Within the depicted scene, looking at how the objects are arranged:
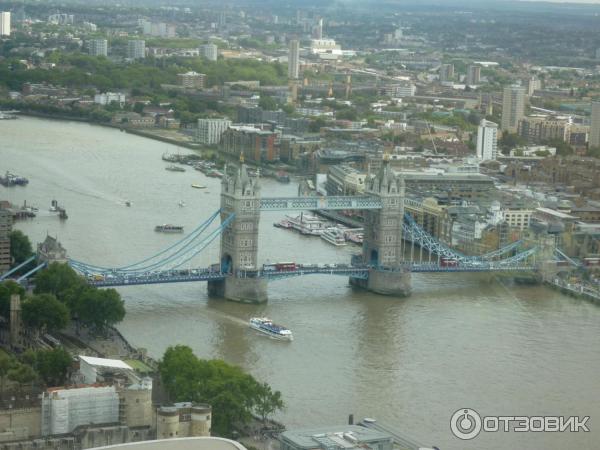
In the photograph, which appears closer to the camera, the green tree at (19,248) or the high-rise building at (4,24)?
the green tree at (19,248)

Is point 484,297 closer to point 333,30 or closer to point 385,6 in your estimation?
point 333,30

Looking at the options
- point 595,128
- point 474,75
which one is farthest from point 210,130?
point 474,75

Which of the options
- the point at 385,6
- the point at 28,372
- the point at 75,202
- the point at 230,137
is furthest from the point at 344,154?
the point at 385,6

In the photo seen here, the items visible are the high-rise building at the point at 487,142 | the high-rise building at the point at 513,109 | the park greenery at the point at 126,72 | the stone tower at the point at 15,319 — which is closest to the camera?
the stone tower at the point at 15,319

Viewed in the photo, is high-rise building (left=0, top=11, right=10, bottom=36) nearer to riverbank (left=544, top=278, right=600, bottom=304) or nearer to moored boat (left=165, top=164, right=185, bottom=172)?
moored boat (left=165, top=164, right=185, bottom=172)

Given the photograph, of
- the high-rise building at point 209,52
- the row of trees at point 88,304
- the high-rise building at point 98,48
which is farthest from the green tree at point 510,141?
the high-rise building at point 98,48

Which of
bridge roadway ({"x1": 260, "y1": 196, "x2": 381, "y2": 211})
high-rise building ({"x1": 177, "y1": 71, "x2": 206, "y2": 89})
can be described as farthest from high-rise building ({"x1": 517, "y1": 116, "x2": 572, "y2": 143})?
bridge roadway ({"x1": 260, "y1": 196, "x2": 381, "y2": 211})

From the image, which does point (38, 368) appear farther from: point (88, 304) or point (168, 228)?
point (168, 228)

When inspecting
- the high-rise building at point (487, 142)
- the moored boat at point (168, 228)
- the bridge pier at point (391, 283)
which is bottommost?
the high-rise building at point (487, 142)

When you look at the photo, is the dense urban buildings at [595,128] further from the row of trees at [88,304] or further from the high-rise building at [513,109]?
the row of trees at [88,304]
